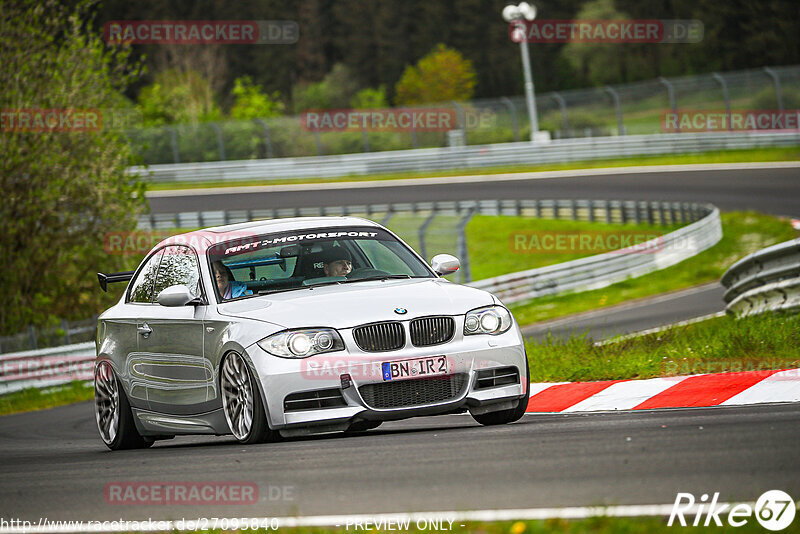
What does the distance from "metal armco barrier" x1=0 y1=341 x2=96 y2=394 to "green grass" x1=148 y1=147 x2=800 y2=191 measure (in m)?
22.4

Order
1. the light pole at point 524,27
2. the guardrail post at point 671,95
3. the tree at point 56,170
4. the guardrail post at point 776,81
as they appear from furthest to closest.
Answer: the light pole at point 524,27 < the guardrail post at point 671,95 < the guardrail post at point 776,81 < the tree at point 56,170

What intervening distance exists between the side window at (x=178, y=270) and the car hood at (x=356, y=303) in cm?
67

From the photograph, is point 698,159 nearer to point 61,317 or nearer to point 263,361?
point 61,317

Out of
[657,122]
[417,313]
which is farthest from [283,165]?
[417,313]

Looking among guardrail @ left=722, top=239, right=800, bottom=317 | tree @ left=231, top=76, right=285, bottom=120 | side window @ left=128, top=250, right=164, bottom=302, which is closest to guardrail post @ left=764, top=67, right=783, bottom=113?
guardrail @ left=722, top=239, right=800, bottom=317

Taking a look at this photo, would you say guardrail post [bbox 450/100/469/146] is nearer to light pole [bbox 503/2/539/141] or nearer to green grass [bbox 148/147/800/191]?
green grass [bbox 148/147/800/191]

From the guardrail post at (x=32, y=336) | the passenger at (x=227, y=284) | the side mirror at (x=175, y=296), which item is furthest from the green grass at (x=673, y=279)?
the side mirror at (x=175, y=296)

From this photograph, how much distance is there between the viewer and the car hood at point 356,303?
7793 millimetres

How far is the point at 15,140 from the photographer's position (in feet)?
68.2

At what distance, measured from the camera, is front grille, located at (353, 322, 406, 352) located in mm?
7754

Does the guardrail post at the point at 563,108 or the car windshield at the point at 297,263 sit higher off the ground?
the guardrail post at the point at 563,108

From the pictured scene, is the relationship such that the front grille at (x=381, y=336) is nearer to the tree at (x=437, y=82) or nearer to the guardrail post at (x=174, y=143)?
the guardrail post at (x=174, y=143)

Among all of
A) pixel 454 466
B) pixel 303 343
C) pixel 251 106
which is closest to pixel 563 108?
pixel 251 106

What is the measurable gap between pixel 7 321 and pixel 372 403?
15527 mm
